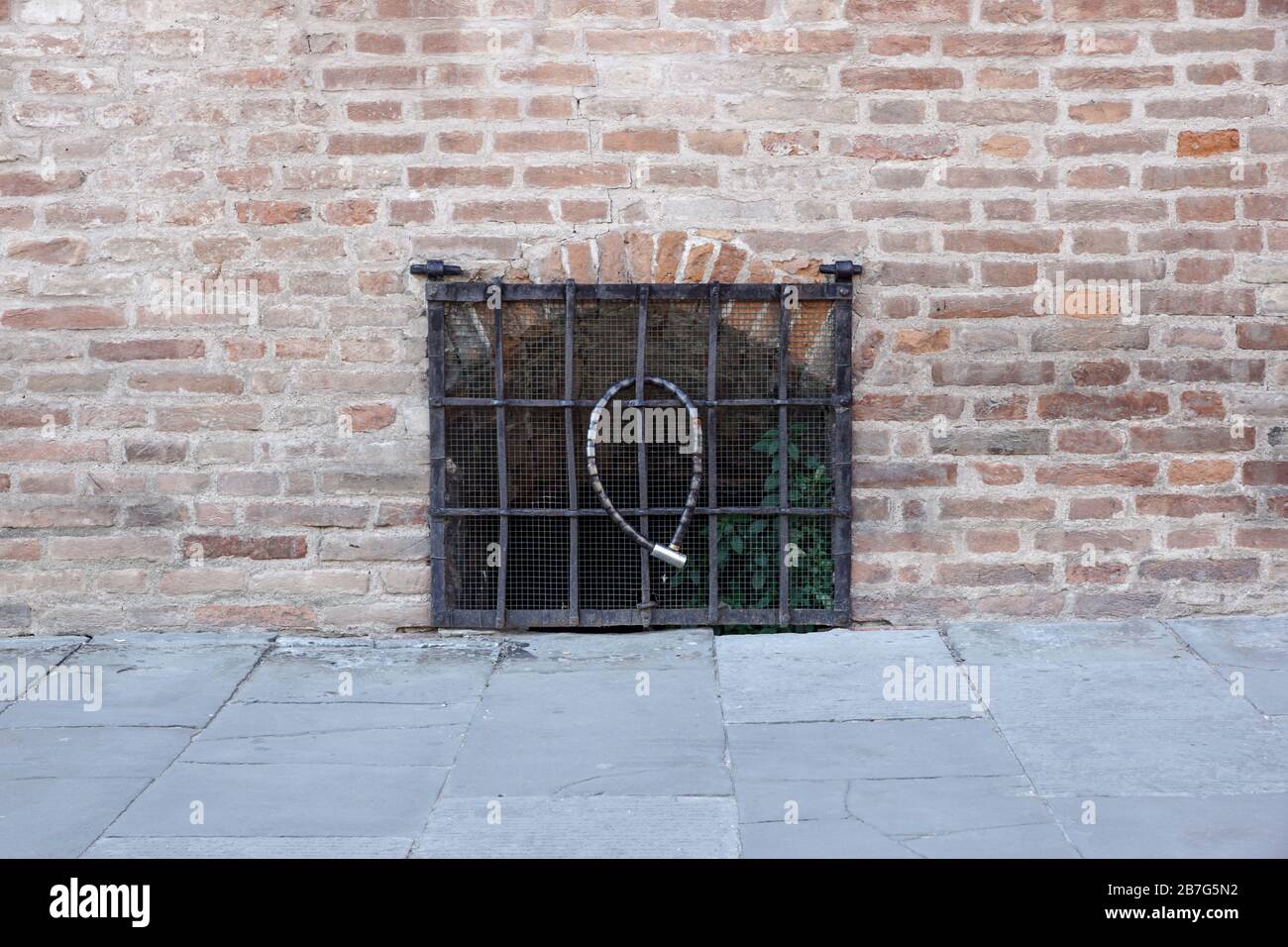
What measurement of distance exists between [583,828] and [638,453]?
1.74 m

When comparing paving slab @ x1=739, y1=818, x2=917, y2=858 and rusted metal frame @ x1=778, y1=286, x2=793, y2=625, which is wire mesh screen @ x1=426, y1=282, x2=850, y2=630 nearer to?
rusted metal frame @ x1=778, y1=286, x2=793, y2=625

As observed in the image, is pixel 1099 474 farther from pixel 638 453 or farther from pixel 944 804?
pixel 944 804

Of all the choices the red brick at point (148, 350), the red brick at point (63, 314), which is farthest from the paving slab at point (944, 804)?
the red brick at point (63, 314)

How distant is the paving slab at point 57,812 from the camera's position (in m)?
3.14

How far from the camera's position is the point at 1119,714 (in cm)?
395

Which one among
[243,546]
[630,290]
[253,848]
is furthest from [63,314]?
[253,848]

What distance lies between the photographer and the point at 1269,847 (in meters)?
3.03

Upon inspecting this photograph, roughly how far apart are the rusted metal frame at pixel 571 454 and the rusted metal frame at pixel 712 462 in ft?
1.47

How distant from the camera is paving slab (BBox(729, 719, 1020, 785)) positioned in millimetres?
3535

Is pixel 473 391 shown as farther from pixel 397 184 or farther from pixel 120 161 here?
pixel 120 161

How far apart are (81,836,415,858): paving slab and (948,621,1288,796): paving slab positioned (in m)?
1.59

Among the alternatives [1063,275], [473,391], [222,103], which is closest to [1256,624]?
[1063,275]
